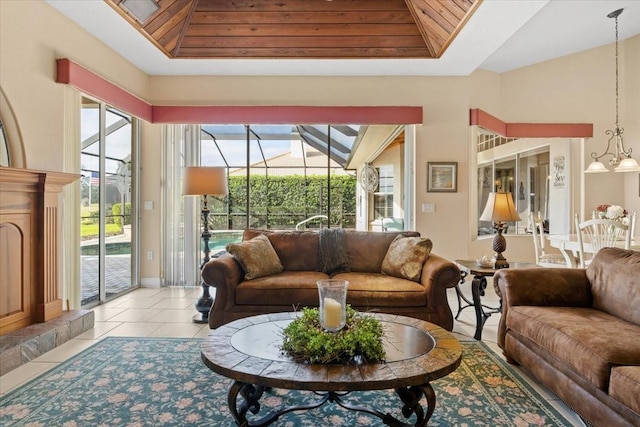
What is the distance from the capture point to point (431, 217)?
17.9 ft

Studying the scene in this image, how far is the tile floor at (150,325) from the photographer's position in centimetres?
264

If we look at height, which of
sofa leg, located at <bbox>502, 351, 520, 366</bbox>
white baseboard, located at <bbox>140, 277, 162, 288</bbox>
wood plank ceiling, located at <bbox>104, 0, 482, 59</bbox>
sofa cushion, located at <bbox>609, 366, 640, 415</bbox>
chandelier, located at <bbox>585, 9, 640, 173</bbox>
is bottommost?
sofa leg, located at <bbox>502, 351, 520, 366</bbox>

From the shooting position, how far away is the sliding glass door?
4.37 meters

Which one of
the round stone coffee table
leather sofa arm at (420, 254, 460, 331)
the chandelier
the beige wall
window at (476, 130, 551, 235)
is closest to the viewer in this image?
the round stone coffee table

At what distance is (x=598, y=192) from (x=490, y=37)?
362 cm

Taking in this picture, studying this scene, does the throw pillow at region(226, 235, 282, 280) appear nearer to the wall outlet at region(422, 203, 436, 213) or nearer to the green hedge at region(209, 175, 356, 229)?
the green hedge at region(209, 175, 356, 229)

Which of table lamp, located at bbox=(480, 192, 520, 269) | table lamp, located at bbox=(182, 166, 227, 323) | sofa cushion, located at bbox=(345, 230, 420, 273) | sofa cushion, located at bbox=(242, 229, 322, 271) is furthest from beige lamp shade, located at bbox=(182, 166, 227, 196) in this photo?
table lamp, located at bbox=(480, 192, 520, 269)

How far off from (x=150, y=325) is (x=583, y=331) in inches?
136

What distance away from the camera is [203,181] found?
12.7ft

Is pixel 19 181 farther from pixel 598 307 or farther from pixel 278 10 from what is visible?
pixel 598 307

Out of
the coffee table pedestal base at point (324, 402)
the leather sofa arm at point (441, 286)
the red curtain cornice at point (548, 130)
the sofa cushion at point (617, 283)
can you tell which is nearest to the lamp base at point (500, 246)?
the leather sofa arm at point (441, 286)

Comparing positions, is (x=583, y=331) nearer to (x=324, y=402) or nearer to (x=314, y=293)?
(x=324, y=402)

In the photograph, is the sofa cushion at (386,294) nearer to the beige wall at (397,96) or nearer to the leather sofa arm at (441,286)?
the leather sofa arm at (441,286)

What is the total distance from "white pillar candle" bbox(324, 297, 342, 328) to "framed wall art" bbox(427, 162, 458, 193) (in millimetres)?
3740
